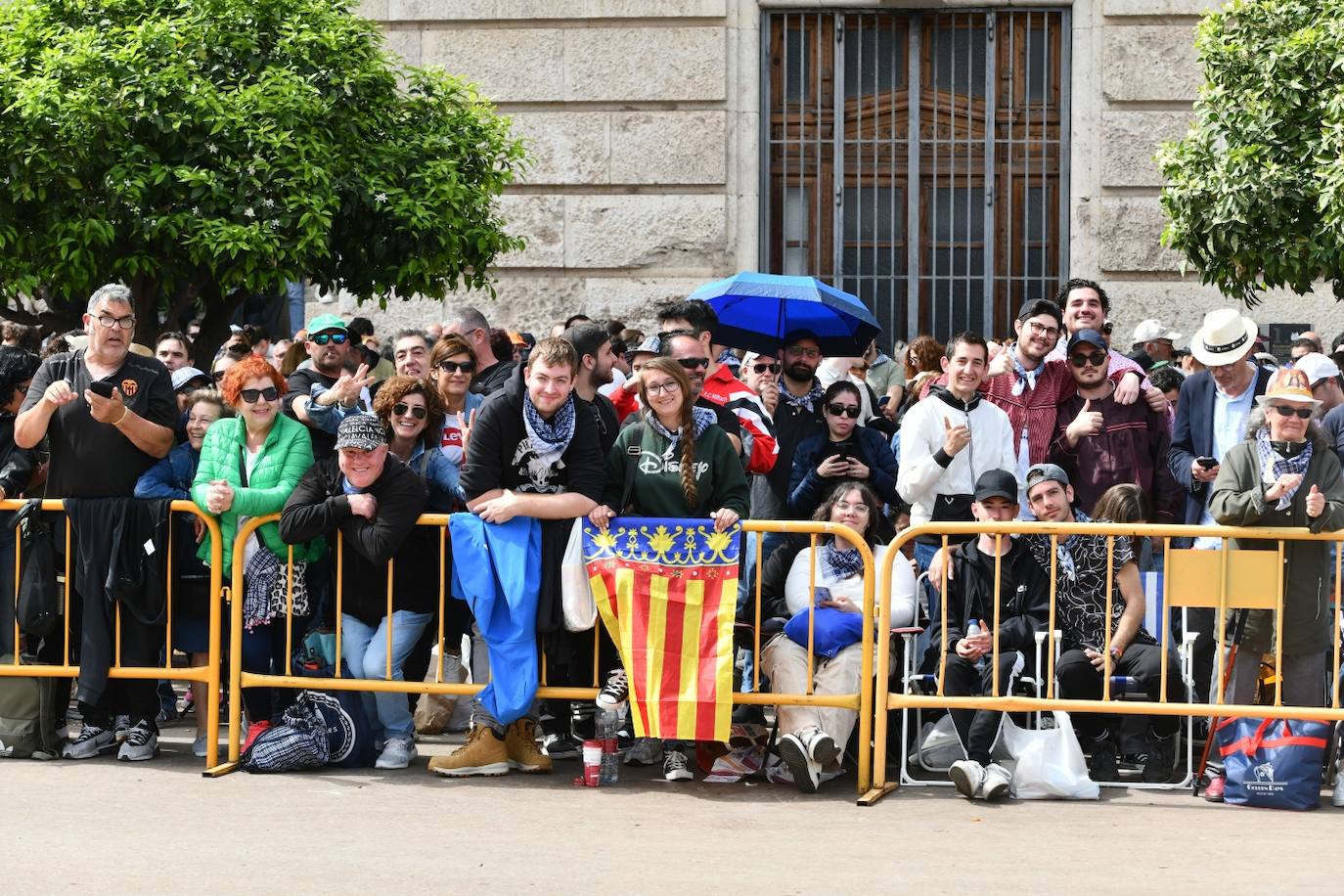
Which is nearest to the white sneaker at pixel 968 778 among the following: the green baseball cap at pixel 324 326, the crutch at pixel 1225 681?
the crutch at pixel 1225 681

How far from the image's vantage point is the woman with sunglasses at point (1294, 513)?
802 cm

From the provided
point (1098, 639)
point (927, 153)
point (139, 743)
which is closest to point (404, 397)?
point (139, 743)

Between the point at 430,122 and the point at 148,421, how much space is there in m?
5.42

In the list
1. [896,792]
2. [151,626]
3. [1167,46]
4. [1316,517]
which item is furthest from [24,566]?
[1167,46]

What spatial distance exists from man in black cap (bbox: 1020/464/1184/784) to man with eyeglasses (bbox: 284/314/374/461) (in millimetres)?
3344

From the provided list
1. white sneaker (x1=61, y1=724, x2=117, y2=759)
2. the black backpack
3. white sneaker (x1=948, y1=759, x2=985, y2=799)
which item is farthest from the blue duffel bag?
the black backpack

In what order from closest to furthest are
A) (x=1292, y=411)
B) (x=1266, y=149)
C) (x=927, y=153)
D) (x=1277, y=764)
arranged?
(x=1277, y=764), (x=1292, y=411), (x=1266, y=149), (x=927, y=153)

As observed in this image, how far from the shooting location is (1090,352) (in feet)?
31.0

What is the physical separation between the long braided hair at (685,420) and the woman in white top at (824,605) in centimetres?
61

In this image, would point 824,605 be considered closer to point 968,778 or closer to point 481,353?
point 968,778

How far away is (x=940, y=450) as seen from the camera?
9.20 m

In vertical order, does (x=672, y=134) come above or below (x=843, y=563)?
above

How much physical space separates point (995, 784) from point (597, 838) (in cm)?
184

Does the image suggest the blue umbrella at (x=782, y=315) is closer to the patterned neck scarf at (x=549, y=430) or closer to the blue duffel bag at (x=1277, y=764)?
the patterned neck scarf at (x=549, y=430)
